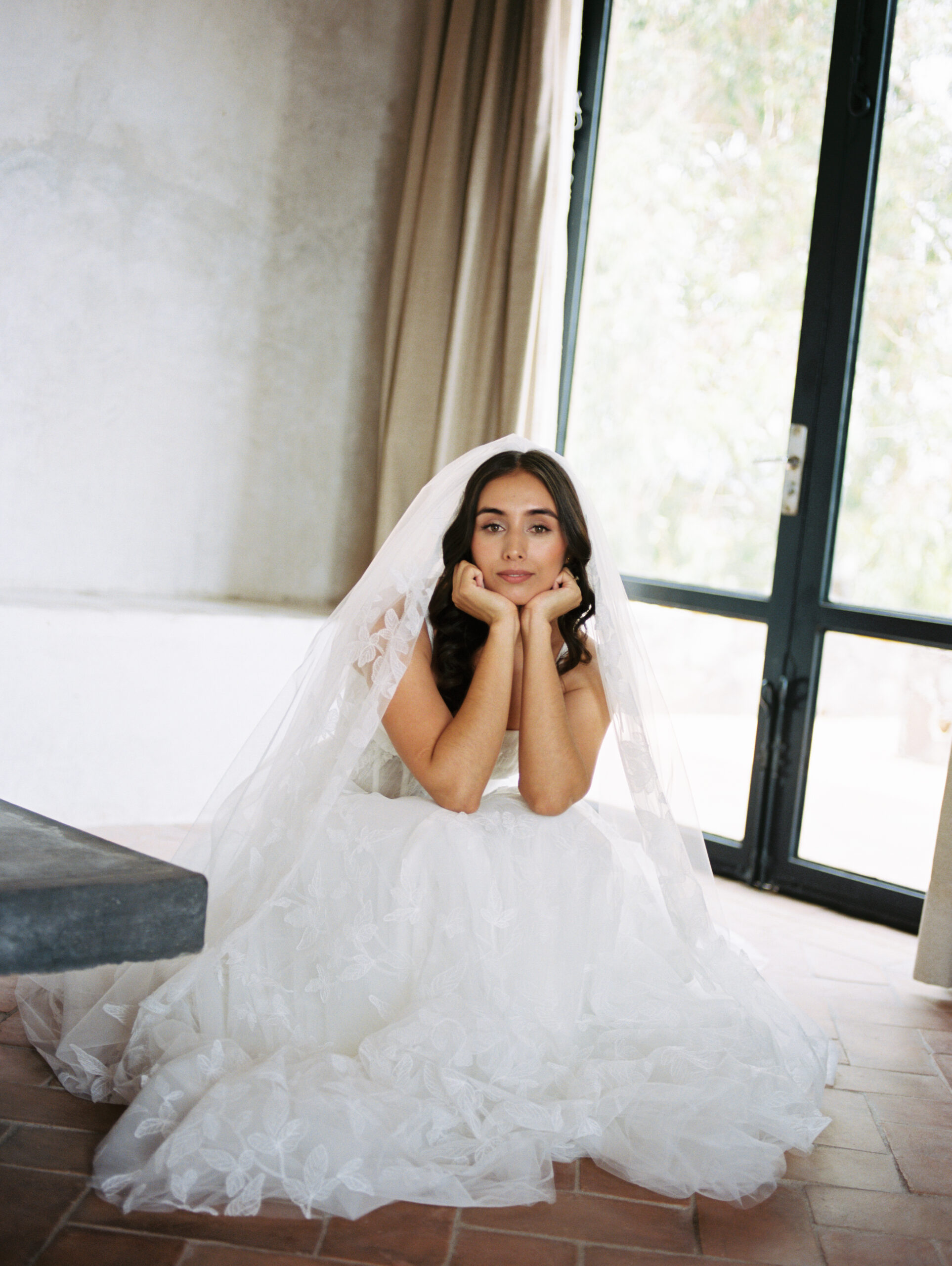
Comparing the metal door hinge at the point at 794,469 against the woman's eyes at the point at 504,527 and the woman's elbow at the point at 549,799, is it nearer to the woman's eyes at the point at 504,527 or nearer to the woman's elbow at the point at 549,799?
the woman's eyes at the point at 504,527

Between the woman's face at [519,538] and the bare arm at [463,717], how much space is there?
6cm

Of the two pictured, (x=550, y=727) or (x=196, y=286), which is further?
(x=196, y=286)

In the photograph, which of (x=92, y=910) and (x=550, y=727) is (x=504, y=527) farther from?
(x=92, y=910)

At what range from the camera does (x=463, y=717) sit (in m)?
2.22

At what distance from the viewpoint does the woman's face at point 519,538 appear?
94.3 inches

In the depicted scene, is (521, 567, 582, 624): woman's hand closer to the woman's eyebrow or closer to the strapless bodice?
the woman's eyebrow

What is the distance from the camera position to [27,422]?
3.79 m

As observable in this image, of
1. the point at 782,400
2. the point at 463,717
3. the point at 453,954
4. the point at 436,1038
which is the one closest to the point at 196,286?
the point at 782,400

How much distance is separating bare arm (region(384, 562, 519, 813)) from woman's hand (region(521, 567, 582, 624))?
38mm

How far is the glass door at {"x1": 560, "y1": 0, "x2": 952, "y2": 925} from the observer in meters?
3.39

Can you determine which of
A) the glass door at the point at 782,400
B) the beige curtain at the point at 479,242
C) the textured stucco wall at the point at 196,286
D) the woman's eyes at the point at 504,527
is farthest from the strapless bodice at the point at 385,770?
the textured stucco wall at the point at 196,286

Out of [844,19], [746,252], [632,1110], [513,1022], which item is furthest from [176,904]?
[844,19]

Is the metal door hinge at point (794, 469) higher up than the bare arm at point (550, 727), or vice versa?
the metal door hinge at point (794, 469)

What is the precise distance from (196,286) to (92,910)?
10.6 ft
